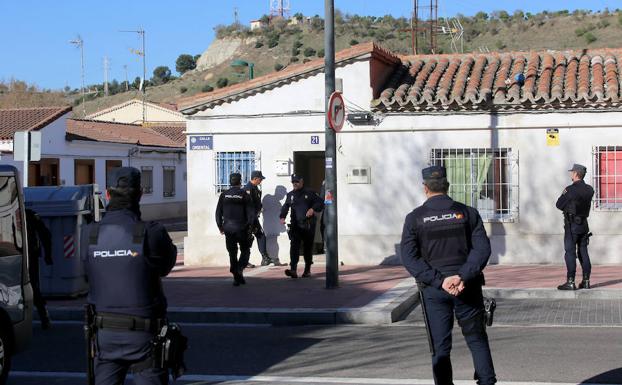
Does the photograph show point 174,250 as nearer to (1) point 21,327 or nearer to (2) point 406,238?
(2) point 406,238

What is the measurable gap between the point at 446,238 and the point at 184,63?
116 m

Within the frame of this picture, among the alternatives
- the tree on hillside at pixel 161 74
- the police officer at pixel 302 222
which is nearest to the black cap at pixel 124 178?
the police officer at pixel 302 222

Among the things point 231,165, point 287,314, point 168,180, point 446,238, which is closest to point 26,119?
point 168,180

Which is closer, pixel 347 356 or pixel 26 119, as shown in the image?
pixel 347 356

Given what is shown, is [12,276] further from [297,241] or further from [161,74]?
[161,74]

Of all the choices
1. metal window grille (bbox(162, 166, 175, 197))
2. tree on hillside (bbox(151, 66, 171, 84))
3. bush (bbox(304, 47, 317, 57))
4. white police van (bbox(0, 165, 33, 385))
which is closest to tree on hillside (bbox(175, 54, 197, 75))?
tree on hillside (bbox(151, 66, 171, 84))

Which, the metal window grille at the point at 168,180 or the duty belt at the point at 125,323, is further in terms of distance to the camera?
the metal window grille at the point at 168,180

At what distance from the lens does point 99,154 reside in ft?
121

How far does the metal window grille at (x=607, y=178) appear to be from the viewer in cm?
1617

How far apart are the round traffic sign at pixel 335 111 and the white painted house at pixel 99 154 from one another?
19015 millimetres

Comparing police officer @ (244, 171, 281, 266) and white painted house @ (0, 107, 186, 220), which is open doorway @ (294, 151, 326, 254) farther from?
white painted house @ (0, 107, 186, 220)

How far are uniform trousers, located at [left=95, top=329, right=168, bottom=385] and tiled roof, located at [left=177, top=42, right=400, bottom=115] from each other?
40.4 ft

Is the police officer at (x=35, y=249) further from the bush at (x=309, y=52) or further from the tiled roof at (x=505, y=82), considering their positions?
the bush at (x=309, y=52)

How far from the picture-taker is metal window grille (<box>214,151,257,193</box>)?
17516 mm
